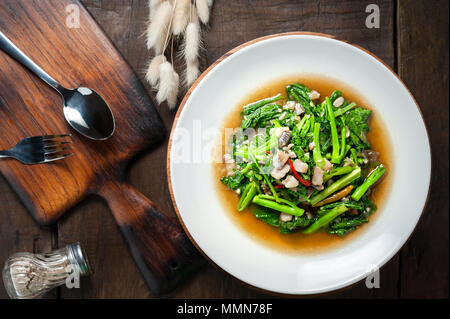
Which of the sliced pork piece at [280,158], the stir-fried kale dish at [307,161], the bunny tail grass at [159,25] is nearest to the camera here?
the sliced pork piece at [280,158]

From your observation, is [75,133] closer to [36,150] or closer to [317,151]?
[36,150]

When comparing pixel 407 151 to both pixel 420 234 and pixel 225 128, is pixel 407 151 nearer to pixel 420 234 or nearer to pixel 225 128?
pixel 420 234

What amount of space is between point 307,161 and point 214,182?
1.75 ft

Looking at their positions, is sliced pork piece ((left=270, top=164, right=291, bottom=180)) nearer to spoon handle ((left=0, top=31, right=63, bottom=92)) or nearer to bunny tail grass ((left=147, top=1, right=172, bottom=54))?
bunny tail grass ((left=147, top=1, right=172, bottom=54))

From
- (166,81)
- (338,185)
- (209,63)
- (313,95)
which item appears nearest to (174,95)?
(166,81)

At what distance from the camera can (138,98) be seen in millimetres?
2072

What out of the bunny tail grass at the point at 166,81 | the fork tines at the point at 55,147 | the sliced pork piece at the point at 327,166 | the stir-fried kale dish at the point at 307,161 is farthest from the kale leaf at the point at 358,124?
the fork tines at the point at 55,147

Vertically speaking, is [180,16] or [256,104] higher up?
[180,16]

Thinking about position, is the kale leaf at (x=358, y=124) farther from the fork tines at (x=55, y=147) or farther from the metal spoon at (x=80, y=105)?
the fork tines at (x=55, y=147)

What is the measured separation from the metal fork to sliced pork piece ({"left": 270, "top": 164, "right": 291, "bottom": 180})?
1.19m

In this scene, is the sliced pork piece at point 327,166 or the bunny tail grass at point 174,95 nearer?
the sliced pork piece at point 327,166

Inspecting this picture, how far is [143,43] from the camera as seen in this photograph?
2162 mm

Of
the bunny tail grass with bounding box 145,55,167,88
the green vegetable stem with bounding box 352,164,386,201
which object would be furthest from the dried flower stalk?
the green vegetable stem with bounding box 352,164,386,201

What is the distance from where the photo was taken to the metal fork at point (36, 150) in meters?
1.96
